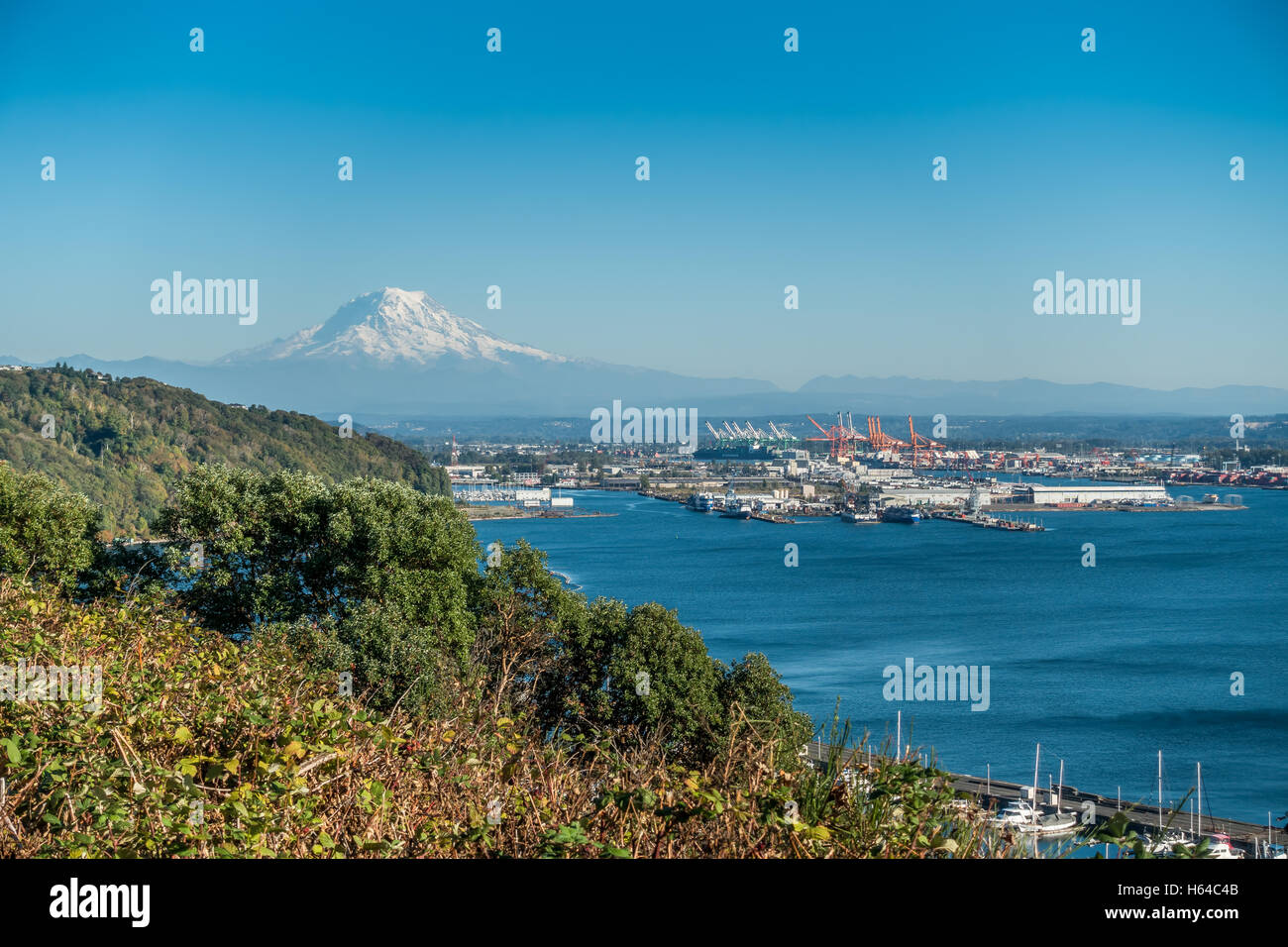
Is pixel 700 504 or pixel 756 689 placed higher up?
pixel 756 689

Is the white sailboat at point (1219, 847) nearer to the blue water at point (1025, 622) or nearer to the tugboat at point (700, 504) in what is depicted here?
the blue water at point (1025, 622)

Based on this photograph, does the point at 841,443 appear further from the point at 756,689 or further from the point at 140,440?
the point at 756,689

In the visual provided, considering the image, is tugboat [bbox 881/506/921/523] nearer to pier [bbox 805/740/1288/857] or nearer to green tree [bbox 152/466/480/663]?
pier [bbox 805/740/1288/857]

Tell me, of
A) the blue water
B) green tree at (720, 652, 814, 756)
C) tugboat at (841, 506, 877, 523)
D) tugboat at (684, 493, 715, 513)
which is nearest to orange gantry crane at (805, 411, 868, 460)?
tugboat at (684, 493, 715, 513)

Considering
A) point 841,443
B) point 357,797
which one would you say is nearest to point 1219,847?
point 357,797
